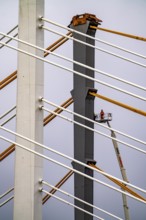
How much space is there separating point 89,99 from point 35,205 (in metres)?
2.34

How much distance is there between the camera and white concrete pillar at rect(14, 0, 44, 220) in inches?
104

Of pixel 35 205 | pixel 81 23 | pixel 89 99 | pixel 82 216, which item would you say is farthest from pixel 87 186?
pixel 35 205

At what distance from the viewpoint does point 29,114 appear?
2.69 m

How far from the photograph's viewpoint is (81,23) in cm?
493

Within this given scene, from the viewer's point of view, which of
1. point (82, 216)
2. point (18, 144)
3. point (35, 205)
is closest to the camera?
point (18, 144)

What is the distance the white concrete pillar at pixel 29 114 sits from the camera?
265cm

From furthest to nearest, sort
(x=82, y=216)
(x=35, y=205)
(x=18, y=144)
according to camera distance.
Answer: (x=82, y=216), (x=35, y=205), (x=18, y=144)

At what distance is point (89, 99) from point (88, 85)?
16 centimetres

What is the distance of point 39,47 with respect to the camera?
2.57 meters

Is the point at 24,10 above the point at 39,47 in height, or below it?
above

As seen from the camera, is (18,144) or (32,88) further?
(32,88)

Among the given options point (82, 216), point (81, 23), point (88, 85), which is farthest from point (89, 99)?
point (82, 216)

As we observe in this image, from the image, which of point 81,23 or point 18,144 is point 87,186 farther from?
point 18,144

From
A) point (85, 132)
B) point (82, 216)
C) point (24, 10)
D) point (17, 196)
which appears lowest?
point (17, 196)
